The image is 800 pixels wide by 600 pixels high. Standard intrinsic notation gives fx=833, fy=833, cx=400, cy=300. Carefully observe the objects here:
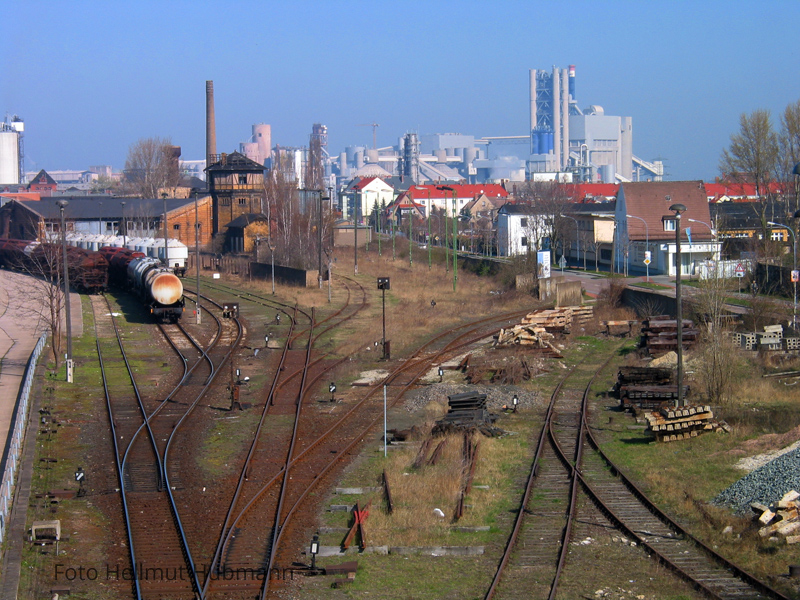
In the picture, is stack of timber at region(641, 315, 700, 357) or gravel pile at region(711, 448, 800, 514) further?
stack of timber at region(641, 315, 700, 357)

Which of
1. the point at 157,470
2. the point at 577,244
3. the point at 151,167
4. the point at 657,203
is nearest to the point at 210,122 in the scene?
the point at 151,167

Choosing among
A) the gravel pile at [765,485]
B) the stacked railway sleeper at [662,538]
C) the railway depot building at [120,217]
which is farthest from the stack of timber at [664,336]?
the railway depot building at [120,217]

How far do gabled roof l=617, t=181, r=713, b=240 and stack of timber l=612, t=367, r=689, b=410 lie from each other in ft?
125

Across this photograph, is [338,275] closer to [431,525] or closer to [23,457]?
[23,457]

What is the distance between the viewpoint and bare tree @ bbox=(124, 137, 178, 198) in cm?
11244

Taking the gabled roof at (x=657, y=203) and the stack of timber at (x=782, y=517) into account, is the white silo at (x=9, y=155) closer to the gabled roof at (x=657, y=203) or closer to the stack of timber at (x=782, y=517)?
the gabled roof at (x=657, y=203)

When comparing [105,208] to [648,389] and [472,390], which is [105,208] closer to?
[472,390]

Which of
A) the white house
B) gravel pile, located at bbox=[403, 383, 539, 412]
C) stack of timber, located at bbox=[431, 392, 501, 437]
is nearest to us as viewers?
stack of timber, located at bbox=[431, 392, 501, 437]

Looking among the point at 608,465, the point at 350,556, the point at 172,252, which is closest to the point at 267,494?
the point at 350,556

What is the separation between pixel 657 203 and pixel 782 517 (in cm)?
5236

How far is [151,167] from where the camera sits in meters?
118

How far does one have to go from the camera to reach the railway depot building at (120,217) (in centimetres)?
7306

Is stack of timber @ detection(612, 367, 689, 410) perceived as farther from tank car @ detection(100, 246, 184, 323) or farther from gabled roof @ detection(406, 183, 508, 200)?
gabled roof @ detection(406, 183, 508, 200)

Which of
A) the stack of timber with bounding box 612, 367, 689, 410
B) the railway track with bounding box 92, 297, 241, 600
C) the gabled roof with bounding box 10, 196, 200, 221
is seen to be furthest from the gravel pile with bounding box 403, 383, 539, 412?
the gabled roof with bounding box 10, 196, 200, 221
